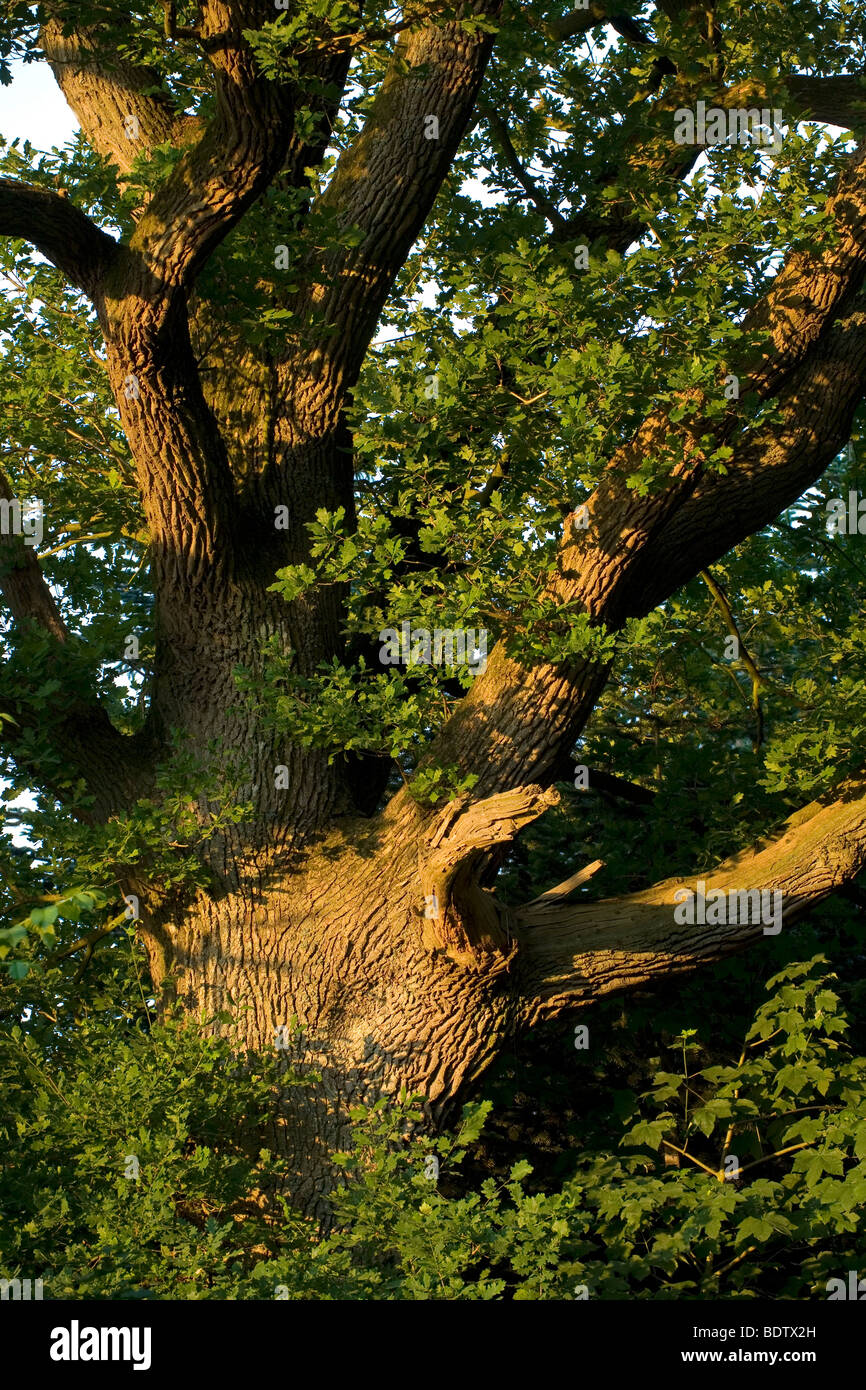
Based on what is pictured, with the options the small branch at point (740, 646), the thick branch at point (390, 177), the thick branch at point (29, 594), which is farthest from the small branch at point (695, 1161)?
the thick branch at point (390, 177)

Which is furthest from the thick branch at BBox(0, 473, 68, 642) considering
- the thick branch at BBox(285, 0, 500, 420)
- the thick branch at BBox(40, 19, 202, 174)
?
the thick branch at BBox(40, 19, 202, 174)

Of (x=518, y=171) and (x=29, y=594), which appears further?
(x=518, y=171)

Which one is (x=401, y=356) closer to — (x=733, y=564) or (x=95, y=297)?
(x=95, y=297)

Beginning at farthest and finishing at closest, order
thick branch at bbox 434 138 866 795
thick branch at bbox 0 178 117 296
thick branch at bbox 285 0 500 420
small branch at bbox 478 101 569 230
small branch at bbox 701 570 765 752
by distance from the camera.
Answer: small branch at bbox 478 101 569 230
small branch at bbox 701 570 765 752
thick branch at bbox 285 0 500 420
thick branch at bbox 434 138 866 795
thick branch at bbox 0 178 117 296

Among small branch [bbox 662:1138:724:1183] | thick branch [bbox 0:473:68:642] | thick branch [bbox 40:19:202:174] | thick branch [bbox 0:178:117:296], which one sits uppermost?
thick branch [bbox 40:19:202:174]

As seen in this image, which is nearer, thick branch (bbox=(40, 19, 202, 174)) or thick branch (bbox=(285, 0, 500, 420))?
thick branch (bbox=(285, 0, 500, 420))

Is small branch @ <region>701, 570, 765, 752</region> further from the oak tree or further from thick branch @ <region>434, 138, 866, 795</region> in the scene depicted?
thick branch @ <region>434, 138, 866, 795</region>

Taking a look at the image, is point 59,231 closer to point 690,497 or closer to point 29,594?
point 29,594

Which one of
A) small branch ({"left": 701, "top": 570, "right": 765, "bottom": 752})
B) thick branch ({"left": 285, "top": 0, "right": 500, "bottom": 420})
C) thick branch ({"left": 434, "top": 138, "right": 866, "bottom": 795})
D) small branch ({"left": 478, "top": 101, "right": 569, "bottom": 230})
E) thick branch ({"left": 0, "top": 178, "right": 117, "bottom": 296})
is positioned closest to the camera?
thick branch ({"left": 0, "top": 178, "right": 117, "bottom": 296})

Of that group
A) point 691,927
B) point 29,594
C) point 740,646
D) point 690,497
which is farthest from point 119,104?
point 691,927

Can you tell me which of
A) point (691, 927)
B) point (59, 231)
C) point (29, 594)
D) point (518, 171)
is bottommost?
point (691, 927)

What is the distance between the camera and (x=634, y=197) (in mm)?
8000

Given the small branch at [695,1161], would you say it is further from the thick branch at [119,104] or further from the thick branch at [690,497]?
the thick branch at [119,104]

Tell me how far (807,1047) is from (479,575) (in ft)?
10.1
